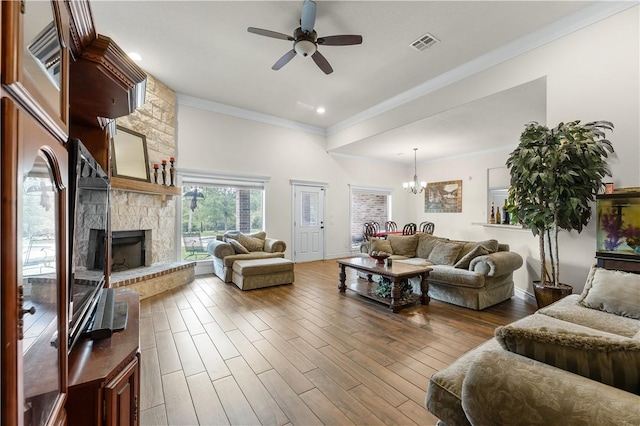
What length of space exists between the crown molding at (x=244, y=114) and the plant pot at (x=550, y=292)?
5.60m

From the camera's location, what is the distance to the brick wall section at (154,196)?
409 centimetres

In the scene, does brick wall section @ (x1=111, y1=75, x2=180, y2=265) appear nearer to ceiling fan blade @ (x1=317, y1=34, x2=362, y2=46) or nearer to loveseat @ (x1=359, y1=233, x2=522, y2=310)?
ceiling fan blade @ (x1=317, y1=34, x2=362, y2=46)

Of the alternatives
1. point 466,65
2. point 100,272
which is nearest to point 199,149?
point 100,272

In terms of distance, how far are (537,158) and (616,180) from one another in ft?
2.48

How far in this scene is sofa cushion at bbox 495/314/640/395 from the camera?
0.90 metres

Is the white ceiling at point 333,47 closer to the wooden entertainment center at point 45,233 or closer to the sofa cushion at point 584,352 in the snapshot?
the wooden entertainment center at point 45,233

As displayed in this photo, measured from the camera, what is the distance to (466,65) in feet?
13.1

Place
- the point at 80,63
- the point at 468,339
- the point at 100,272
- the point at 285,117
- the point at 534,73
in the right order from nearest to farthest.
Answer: the point at 80,63 < the point at 100,272 < the point at 468,339 < the point at 534,73 < the point at 285,117

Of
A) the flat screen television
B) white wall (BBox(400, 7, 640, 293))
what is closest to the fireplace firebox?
the flat screen television

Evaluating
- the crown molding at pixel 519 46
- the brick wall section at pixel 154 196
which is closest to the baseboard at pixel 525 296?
the crown molding at pixel 519 46

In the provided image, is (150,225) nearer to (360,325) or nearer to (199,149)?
(199,149)

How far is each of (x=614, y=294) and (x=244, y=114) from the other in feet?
20.3

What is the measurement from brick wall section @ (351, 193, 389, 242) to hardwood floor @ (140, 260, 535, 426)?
4.61 meters

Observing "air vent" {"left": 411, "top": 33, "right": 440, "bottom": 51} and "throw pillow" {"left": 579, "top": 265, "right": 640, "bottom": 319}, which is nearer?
"throw pillow" {"left": 579, "top": 265, "right": 640, "bottom": 319}
